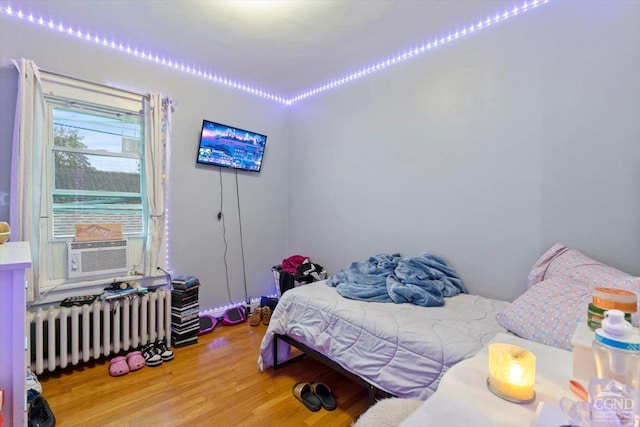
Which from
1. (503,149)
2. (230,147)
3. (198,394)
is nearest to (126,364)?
(198,394)

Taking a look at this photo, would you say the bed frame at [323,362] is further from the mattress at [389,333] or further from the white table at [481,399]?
the white table at [481,399]

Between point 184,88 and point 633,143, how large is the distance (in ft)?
11.1

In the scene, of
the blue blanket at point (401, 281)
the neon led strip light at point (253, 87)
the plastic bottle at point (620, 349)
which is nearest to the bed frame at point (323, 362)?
the blue blanket at point (401, 281)

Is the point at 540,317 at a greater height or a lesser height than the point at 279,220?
lesser

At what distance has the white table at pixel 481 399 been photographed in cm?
63

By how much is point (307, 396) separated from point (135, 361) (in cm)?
137

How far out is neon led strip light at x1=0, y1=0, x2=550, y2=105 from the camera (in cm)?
208

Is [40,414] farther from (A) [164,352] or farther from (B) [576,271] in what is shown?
(B) [576,271]

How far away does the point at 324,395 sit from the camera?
1904 mm

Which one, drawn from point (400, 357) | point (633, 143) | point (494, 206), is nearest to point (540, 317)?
point (400, 357)

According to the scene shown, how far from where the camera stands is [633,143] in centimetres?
166

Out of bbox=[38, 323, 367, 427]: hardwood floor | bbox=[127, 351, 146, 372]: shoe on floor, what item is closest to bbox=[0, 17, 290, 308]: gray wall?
bbox=[127, 351, 146, 372]: shoe on floor

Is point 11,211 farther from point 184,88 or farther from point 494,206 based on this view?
point 494,206

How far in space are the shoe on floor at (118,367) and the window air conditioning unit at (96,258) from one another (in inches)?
27.9
